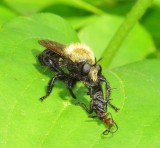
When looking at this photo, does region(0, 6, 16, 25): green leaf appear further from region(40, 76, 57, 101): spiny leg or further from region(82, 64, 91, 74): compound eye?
region(82, 64, 91, 74): compound eye

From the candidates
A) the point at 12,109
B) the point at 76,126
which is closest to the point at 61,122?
the point at 76,126

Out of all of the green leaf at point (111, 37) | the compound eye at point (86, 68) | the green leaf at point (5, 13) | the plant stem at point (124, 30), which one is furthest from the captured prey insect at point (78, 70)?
the green leaf at point (111, 37)

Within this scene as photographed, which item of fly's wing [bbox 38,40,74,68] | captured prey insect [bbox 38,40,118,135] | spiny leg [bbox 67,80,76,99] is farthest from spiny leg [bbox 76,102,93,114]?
fly's wing [bbox 38,40,74,68]

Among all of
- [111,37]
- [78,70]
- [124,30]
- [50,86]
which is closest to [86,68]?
[78,70]

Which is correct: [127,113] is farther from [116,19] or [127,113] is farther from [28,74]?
[116,19]

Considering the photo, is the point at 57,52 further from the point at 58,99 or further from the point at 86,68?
the point at 58,99

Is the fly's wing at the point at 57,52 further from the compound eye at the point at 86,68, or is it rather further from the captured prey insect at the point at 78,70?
the compound eye at the point at 86,68
